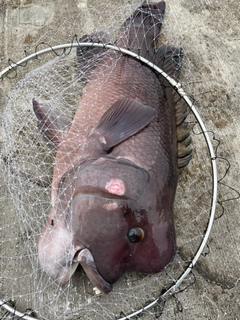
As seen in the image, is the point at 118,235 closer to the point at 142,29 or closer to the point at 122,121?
the point at 122,121

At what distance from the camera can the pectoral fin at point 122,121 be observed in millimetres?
2414

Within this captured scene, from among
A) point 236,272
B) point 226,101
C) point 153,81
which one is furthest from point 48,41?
point 236,272

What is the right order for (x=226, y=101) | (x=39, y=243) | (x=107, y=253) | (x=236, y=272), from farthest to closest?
1. (x=226, y=101)
2. (x=236, y=272)
3. (x=39, y=243)
4. (x=107, y=253)

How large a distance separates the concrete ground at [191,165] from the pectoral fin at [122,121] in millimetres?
905

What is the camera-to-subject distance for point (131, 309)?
2.66 meters

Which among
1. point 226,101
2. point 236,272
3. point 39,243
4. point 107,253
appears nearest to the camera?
point 107,253

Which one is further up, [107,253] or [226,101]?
[226,101]

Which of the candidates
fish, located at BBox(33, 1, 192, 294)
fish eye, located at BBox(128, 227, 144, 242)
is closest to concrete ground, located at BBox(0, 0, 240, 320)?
fish, located at BBox(33, 1, 192, 294)

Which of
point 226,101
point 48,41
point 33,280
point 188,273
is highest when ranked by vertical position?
point 226,101

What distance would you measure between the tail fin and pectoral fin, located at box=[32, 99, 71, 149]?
0.94m

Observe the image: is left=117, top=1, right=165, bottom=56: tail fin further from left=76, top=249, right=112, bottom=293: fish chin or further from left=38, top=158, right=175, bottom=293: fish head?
left=76, top=249, right=112, bottom=293: fish chin

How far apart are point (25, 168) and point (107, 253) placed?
3.93ft

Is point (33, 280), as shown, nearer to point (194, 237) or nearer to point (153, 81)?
point (194, 237)

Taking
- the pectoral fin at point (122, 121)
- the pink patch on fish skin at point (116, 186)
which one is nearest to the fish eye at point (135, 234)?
the pink patch on fish skin at point (116, 186)
